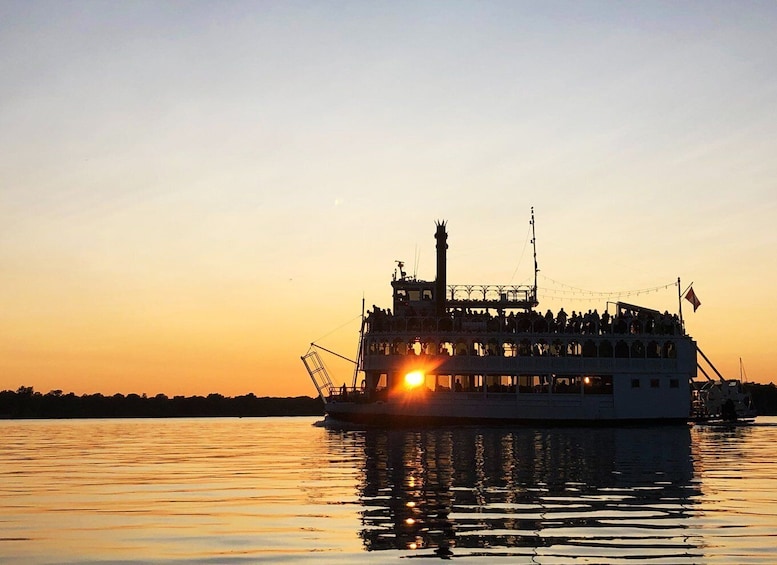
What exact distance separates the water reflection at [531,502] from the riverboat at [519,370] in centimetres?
2734

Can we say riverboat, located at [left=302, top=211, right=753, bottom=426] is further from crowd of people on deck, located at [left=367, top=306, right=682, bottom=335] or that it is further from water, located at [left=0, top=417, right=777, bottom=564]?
water, located at [left=0, top=417, right=777, bottom=564]

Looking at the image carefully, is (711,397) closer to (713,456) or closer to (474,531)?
(713,456)

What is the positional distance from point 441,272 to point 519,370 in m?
10.3

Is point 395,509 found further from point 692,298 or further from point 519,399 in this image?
point 692,298

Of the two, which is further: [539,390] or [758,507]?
[539,390]

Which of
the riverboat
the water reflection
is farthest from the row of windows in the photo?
the water reflection

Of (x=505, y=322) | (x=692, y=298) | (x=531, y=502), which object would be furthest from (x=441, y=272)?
(x=531, y=502)

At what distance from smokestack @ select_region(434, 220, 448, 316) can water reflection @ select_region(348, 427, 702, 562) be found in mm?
33653

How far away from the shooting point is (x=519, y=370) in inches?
2741

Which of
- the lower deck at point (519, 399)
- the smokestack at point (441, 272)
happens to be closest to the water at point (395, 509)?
the lower deck at point (519, 399)

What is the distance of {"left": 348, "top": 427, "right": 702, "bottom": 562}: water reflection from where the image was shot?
15148 millimetres

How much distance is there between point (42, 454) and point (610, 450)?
84.1ft

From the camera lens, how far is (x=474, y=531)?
16.5 m

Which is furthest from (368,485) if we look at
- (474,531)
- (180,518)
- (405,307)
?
(405,307)
